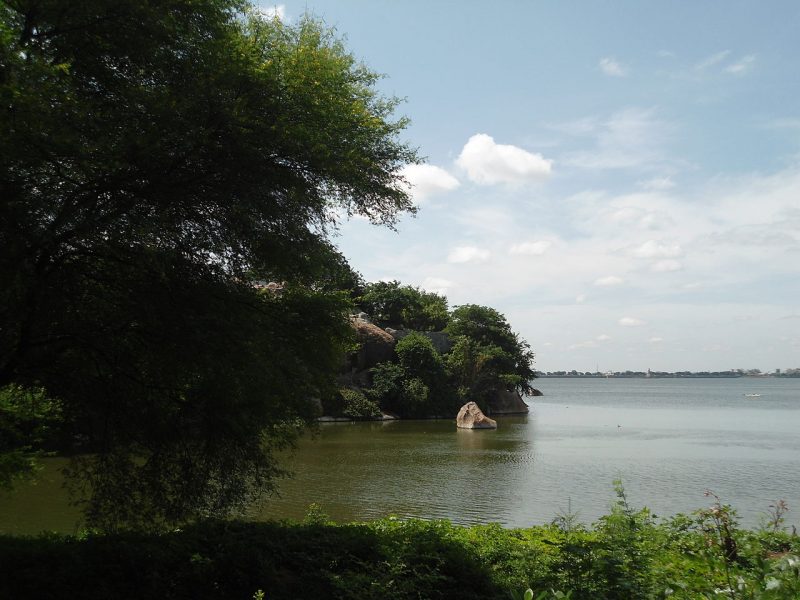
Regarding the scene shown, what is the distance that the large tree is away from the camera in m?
5.50

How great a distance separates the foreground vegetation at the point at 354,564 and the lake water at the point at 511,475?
199cm

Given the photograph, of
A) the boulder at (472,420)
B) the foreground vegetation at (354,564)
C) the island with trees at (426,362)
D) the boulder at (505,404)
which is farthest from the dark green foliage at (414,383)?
the foreground vegetation at (354,564)

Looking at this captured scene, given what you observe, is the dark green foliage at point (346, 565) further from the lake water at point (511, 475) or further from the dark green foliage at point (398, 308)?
the dark green foliage at point (398, 308)

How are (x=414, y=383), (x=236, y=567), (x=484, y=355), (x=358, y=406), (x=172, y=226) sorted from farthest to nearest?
(x=484, y=355) < (x=414, y=383) < (x=358, y=406) < (x=172, y=226) < (x=236, y=567)

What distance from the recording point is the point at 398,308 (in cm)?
5438

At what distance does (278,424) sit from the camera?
7312 mm

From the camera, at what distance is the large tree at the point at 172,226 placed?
550 centimetres

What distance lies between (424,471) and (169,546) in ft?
50.1

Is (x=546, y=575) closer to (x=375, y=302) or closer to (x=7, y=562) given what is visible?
(x=7, y=562)

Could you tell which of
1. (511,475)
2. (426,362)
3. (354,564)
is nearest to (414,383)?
(426,362)

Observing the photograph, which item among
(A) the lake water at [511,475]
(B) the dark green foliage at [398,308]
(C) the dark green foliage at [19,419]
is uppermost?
(B) the dark green foliage at [398,308]

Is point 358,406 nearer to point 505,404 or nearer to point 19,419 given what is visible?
point 505,404

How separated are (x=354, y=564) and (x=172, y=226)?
13.3ft

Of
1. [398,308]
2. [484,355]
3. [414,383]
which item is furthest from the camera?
[398,308]
